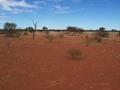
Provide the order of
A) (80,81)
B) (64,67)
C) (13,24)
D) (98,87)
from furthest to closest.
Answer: (13,24) < (64,67) < (80,81) < (98,87)

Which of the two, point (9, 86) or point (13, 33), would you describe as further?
point (13, 33)

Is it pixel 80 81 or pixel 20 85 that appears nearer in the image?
pixel 20 85

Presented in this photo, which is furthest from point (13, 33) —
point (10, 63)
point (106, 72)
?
point (106, 72)

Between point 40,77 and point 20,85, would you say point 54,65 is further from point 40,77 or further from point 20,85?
point 20,85

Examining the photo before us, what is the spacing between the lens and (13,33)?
54.9m

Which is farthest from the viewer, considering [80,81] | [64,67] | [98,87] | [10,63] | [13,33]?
[13,33]

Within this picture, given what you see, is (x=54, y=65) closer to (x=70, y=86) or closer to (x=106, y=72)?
(x=106, y=72)

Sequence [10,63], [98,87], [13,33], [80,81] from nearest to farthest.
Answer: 1. [98,87]
2. [80,81]
3. [10,63]
4. [13,33]

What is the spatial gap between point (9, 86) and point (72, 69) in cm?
453

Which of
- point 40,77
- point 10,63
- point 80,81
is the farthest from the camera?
point 10,63

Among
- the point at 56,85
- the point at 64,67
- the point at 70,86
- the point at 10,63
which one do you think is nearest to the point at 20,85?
the point at 56,85

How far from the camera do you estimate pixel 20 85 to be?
9.69 m

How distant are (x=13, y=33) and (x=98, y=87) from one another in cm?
4752

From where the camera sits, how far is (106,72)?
1224cm
